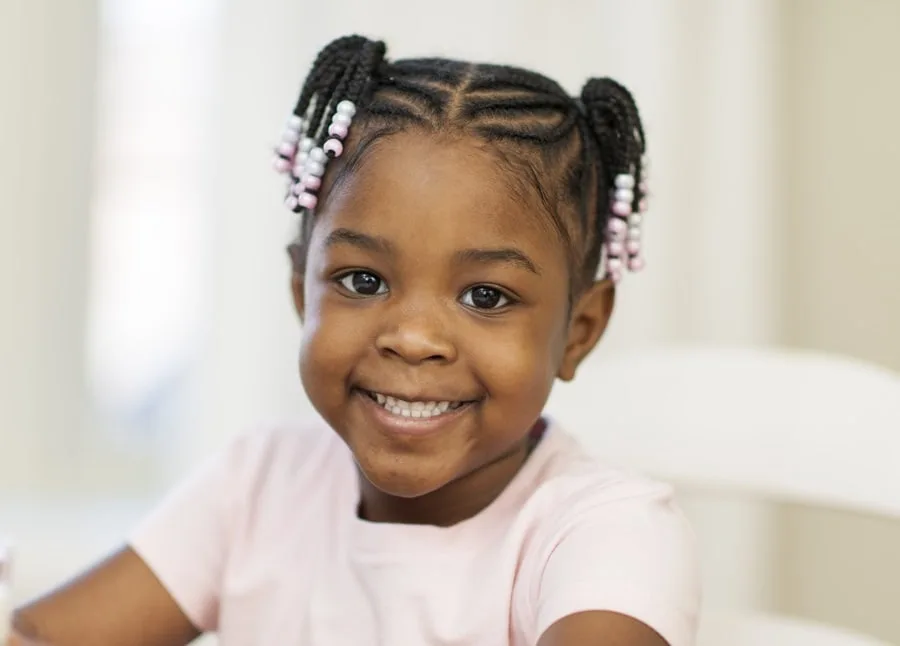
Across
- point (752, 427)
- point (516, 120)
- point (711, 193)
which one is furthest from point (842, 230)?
point (516, 120)

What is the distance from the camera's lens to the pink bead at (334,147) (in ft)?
3.06

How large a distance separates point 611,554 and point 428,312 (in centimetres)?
21

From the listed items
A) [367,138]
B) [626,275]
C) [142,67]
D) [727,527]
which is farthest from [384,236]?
[142,67]

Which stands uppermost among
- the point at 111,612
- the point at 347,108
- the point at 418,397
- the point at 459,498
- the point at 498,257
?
the point at 347,108

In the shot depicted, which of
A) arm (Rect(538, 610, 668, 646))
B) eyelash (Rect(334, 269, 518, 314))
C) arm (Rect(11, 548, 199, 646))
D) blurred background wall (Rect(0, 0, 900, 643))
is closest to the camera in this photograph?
arm (Rect(538, 610, 668, 646))

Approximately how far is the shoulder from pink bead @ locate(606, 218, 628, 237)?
19 centimetres

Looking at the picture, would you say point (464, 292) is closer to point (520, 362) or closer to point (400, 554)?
point (520, 362)

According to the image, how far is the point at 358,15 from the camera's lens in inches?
61.4

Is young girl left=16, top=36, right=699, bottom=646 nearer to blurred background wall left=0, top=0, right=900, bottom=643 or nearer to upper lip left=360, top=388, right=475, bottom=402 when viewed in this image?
upper lip left=360, top=388, right=475, bottom=402

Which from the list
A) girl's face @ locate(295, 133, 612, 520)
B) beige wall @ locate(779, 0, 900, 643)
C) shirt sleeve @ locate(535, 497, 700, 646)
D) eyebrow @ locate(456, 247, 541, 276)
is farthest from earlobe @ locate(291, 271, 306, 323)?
beige wall @ locate(779, 0, 900, 643)

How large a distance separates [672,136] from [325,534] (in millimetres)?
749

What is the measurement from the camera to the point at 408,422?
0.91 m

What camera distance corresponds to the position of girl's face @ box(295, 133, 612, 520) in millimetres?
889

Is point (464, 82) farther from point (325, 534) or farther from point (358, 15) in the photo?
point (358, 15)
